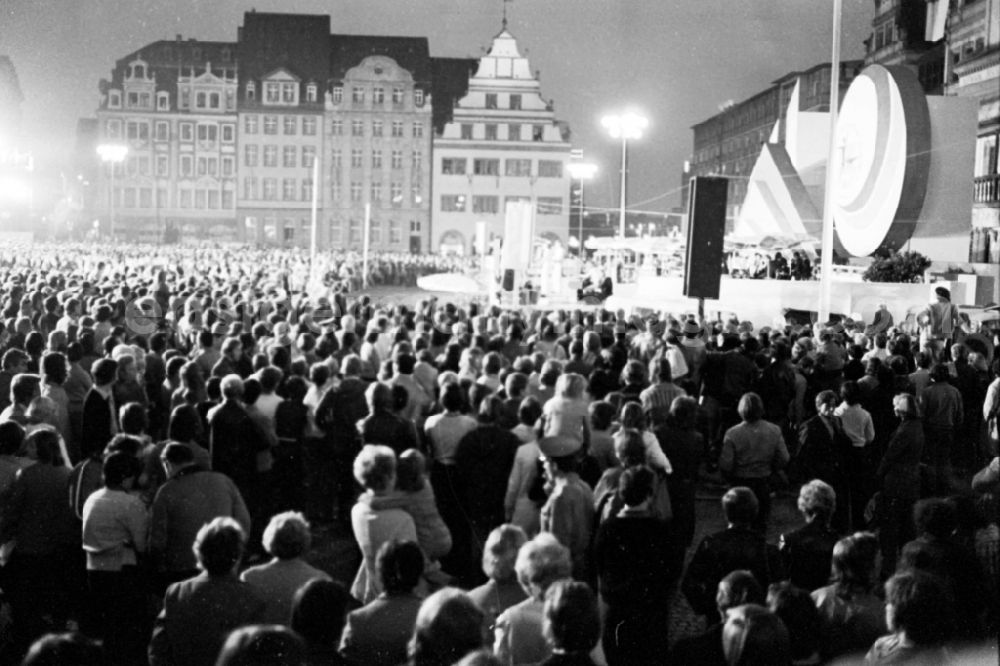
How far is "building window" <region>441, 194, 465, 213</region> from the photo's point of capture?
80.2m

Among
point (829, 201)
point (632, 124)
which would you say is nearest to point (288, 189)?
point (632, 124)

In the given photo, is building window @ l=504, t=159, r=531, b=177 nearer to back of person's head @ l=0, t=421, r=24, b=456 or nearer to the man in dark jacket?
back of person's head @ l=0, t=421, r=24, b=456

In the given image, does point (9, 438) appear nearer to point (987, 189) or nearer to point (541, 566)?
point (541, 566)

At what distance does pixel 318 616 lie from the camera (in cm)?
419

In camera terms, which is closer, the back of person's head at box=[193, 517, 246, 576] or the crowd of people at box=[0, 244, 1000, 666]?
the crowd of people at box=[0, 244, 1000, 666]

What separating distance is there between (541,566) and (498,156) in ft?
243

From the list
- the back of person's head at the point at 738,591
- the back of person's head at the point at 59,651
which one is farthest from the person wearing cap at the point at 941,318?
the back of person's head at the point at 59,651

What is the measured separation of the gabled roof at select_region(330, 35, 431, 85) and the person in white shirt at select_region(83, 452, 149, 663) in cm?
7857

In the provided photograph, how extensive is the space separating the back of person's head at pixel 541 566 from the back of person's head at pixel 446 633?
2.54 feet

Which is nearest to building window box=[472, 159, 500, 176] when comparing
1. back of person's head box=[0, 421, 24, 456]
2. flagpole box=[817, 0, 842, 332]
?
flagpole box=[817, 0, 842, 332]

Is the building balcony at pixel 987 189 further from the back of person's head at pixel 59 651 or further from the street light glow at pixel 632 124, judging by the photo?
the back of person's head at pixel 59 651

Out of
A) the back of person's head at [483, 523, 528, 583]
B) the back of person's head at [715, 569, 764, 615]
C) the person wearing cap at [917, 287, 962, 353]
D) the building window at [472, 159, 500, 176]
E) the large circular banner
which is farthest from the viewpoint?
the building window at [472, 159, 500, 176]

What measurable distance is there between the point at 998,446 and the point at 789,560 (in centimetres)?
562

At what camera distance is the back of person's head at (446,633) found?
395cm
